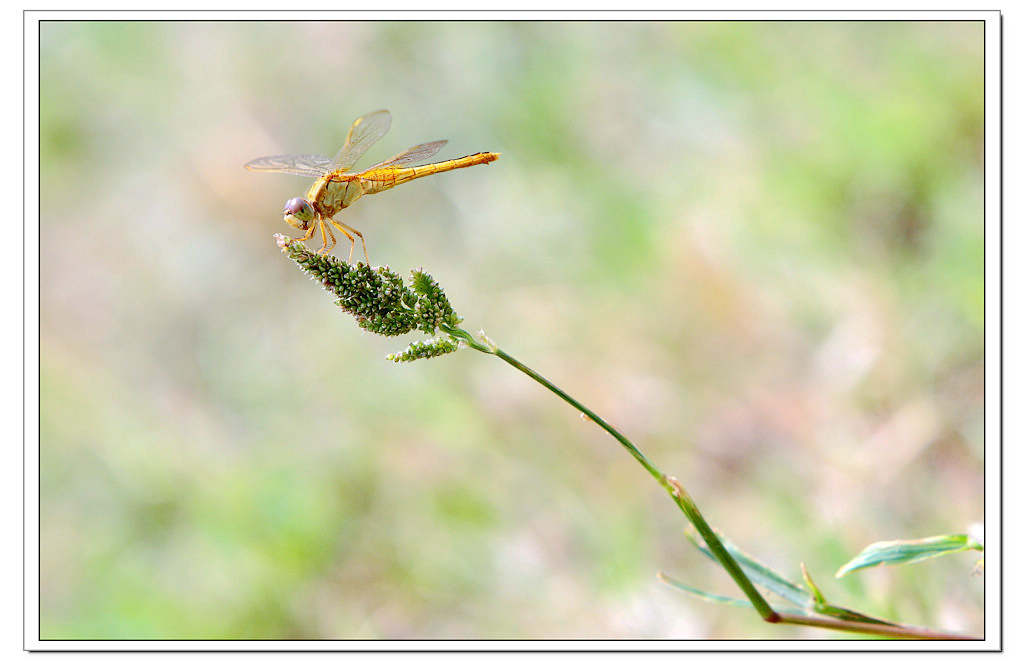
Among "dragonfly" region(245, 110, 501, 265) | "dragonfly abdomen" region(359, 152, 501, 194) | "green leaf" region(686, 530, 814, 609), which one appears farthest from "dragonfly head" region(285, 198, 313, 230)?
"green leaf" region(686, 530, 814, 609)

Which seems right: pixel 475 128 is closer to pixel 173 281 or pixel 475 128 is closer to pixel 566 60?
pixel 566 60

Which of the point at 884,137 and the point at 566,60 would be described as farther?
the point at 566,60

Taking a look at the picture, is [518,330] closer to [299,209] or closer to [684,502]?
[299,209]

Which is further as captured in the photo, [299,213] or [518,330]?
[518,330]

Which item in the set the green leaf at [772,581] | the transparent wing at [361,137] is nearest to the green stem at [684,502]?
the green leaf at [772,581]

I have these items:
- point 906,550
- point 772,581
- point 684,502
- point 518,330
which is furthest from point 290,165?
point 518,330
